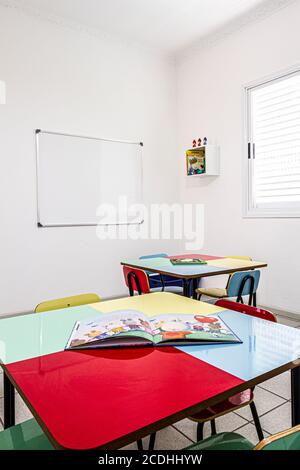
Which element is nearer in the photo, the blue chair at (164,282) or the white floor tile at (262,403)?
the white floor tile at (262,403)

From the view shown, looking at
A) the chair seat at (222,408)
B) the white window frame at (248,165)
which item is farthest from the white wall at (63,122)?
the chair seat at (222,408)

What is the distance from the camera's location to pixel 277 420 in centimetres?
203

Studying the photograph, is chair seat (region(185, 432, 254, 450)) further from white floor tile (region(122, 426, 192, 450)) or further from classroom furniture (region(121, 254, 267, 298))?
classroom furniture (region(121, 254, 267, 298))

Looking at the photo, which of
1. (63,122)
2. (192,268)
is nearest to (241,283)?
(192,268)

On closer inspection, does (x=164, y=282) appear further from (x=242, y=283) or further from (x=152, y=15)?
(x=152, y=15)

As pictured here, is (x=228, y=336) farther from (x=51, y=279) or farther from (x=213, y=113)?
(x=213, y=113)

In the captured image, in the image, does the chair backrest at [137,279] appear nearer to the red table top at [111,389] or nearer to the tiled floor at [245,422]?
the tiled floor at [245,422]

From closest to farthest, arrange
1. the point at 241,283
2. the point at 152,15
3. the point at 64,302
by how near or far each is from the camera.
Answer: the point at 64,302, the point at 241,283, the point at 152,15

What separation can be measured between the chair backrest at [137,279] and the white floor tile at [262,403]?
44.3 inches

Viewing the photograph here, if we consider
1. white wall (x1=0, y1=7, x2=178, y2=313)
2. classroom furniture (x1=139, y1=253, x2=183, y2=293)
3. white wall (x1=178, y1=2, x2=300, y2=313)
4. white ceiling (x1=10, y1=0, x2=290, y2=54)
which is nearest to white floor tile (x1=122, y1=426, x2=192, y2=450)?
classroom furniture (x1=139, y1=253, x2=183, y2=293)

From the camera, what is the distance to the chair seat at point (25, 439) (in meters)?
1.10

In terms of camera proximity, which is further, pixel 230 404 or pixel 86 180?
pixel 86 180

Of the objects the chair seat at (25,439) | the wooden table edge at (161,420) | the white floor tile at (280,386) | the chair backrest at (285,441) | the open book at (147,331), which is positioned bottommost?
the white floor tile at (280,386)

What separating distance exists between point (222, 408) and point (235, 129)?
3799 mm
